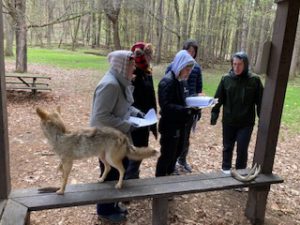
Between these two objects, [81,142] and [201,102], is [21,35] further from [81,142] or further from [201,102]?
[81,142]

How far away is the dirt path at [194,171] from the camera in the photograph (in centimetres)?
386

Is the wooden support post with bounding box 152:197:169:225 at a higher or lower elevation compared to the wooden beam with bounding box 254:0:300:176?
lower

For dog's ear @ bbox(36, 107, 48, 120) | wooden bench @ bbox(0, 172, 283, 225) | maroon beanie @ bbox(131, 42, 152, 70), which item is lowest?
wooden bench @ bbox(0, 172, 283, 225)

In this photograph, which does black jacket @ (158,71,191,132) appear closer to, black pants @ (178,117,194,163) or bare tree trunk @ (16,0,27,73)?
black pants @ (178,117,194,163)

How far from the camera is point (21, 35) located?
11.4 meters

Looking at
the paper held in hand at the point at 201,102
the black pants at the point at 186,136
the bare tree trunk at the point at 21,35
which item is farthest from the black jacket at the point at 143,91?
the bare tree trunk at the point at 21,35

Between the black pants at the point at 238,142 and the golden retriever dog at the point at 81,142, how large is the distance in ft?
5.64

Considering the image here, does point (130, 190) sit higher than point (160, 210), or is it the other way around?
point (130, 190)

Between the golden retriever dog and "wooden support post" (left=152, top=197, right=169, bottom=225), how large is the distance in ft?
1.92

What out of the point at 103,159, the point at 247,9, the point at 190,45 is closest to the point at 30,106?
the point at 190,45

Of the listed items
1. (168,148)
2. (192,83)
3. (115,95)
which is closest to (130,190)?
(168,148)

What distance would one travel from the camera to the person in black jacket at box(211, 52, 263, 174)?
4.15 metres

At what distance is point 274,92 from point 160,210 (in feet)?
5.62

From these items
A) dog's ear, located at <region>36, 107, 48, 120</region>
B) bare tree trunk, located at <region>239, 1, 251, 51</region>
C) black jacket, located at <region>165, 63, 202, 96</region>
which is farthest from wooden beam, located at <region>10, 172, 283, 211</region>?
bare tree trunk, located at <region>239, 1, 251, 51</region>
